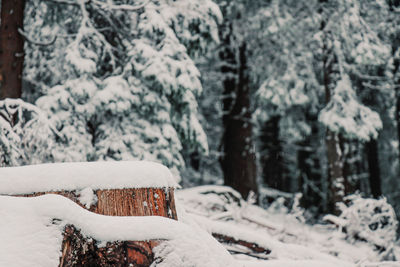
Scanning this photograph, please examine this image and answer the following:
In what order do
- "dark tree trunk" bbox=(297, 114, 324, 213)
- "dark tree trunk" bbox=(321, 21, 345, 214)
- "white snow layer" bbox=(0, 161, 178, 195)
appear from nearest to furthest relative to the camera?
"white snow layer" bbox=(0, 161, 178, 195) → "dark tree trunk" bbox=(321, 21, 345, 214) → "dark tree trunk" bbox=(297, 114, 324, 213)

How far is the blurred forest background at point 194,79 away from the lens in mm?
6828

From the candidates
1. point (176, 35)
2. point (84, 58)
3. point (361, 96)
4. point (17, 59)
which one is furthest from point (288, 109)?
point (17, 59)

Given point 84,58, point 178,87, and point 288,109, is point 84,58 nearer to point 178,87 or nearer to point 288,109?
point 178,87

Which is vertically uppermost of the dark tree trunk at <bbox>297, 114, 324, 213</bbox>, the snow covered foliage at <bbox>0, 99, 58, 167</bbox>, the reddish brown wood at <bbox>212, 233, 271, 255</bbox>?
the snow covered foliage at <bbox>0, 99, 58, 167</bbox>

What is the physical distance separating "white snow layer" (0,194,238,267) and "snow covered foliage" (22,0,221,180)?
4522 millimetres

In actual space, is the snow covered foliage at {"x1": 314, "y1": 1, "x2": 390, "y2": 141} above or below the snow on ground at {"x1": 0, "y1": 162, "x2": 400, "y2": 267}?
above

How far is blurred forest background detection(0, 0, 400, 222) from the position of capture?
683 centimetres

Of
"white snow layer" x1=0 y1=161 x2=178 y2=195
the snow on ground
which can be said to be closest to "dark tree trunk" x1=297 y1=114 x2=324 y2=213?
the snow on ground

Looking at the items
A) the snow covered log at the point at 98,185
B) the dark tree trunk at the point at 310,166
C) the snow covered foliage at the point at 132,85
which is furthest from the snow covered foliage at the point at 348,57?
the snow covered log at the point at 98,185

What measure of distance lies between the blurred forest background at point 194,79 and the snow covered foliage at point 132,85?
0.08ft

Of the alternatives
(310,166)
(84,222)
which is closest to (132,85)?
(84,222)

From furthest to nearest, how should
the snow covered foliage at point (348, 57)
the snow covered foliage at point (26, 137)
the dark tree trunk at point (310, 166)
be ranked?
the dark tree trunk at point (310, 166) < the snow covered foliage at point (348, 57) < the snow covered foliage at point (26, 137)

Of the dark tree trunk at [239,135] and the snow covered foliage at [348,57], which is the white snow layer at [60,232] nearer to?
the snow covered foliage at [348,57]

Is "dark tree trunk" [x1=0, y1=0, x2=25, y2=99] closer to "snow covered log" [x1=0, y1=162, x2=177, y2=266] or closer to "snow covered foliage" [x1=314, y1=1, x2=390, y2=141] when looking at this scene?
"snow covered log" [x1=0, y1=162, x2=177, y2=266]
